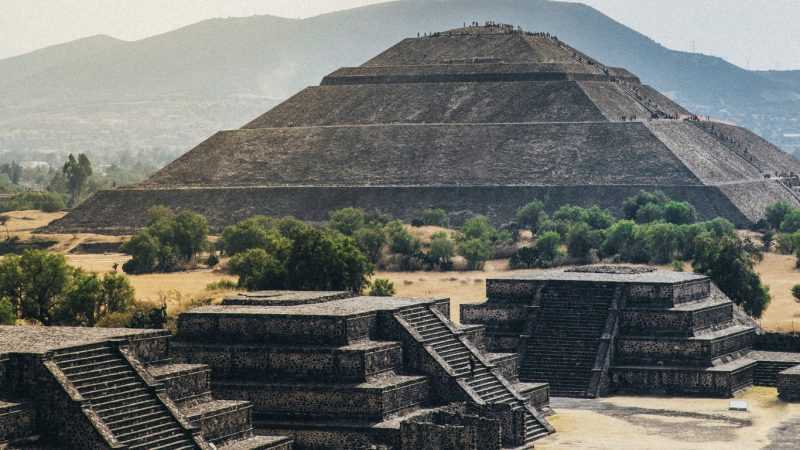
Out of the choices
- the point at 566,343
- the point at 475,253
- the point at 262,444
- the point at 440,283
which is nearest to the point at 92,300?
the point at 566,343

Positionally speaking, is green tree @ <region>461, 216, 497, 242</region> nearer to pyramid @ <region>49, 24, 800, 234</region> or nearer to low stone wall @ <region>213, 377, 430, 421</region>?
pyramid @ <region>49, 24, 800, 234</region>

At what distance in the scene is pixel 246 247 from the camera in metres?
107

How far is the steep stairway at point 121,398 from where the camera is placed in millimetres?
40719

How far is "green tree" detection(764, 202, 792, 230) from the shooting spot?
5089 inches

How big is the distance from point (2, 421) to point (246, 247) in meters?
68.3

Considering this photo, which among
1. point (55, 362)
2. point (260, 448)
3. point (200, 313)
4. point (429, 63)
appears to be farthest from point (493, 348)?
point (429, 63)

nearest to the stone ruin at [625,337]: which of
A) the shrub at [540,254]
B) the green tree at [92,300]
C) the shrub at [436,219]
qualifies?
the green tree at [92,300]

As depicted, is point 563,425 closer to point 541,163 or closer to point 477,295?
point 477,295

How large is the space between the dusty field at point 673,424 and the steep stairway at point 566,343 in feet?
5.13

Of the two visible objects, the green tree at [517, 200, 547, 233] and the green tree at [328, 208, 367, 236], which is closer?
the green tree at [328, 208, 367, 236]

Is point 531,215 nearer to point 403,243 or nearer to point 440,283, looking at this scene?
point 403,243

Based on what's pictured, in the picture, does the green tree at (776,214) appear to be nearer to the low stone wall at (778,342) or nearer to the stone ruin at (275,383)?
the low stone wall at (778,342)

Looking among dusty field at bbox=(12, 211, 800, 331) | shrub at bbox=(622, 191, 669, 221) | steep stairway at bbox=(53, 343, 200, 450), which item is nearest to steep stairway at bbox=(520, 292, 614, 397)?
dusty field at bbox=(12, 211, 800, 331)

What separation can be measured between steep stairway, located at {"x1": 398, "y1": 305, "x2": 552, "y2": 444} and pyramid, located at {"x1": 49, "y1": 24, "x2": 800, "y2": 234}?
82.1 metres
